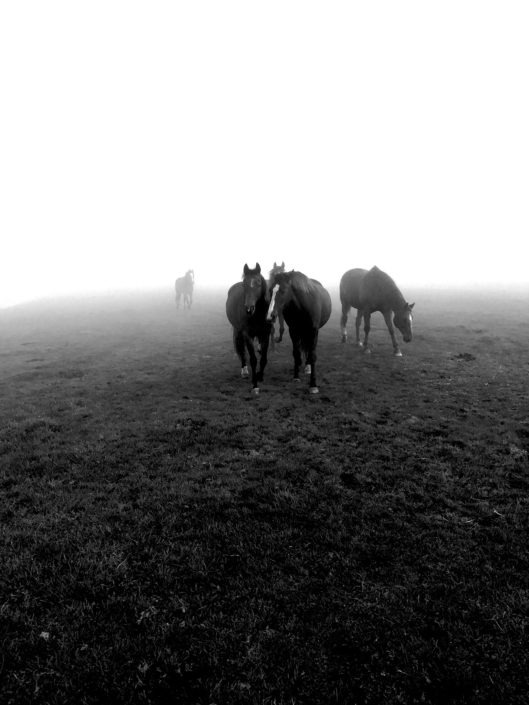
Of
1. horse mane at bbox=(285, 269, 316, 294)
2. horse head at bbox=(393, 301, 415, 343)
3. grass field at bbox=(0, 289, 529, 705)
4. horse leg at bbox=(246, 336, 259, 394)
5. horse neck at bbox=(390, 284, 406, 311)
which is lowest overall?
grass field at bbox=(0, 289, 529, 705)

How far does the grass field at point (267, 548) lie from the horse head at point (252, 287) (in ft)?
10.9

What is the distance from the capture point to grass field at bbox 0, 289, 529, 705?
378 centimetres

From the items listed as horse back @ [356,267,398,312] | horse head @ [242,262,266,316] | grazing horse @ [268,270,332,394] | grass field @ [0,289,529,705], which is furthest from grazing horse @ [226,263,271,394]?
horse back @ [356,267,398,312]

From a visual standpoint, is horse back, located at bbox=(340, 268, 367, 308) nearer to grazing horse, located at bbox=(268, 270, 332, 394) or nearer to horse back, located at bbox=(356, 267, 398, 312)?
horse back, located at bbox=(356, 267, 398, 312)

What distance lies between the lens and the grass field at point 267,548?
3.78 metres

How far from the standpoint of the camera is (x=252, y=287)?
12.4m

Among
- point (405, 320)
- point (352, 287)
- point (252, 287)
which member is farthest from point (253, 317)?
point (352, 287)

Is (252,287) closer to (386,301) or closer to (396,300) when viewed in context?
(386,301)

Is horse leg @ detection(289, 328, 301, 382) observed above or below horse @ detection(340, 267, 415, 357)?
below

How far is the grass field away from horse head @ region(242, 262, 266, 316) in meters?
3.34

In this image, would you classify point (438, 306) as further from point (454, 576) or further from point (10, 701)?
point (10, 701)

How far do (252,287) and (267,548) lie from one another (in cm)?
865

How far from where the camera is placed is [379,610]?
452cm

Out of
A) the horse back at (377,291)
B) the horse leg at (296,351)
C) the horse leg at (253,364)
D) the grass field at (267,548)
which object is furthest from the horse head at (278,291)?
the horse back at (377,291)
